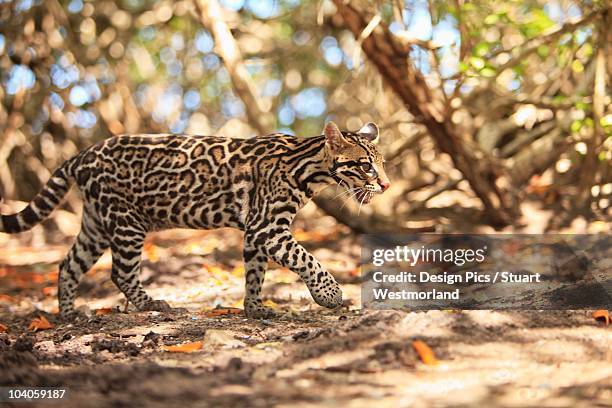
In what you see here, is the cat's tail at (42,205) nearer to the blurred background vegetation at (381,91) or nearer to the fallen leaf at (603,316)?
the blurred background vegetation at (381,91)

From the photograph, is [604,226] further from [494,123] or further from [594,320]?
[594,320]

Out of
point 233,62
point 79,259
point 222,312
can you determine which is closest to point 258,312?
point 222,312

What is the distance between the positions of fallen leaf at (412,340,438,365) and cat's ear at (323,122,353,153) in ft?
7.55

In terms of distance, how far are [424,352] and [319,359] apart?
0.66m

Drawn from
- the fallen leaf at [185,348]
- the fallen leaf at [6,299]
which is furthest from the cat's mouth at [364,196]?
A: the fallen leaf at [6,299]

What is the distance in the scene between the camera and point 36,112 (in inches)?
555

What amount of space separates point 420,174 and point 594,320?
22.0ft

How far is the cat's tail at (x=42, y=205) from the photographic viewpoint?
7.70m

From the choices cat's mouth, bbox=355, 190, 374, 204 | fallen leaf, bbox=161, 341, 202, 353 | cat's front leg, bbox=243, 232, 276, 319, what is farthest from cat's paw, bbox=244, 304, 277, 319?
fallen leaf, bbox=161, 341, 202, 353

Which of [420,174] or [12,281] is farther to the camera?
[420,174]

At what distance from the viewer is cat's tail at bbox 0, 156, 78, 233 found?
25.3 feet

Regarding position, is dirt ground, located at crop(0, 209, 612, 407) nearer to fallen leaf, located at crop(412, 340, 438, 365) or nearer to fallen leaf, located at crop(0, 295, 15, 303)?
fallen leaf, located at crop(412, 340, 438, 365)

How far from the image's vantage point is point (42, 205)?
7852 mm

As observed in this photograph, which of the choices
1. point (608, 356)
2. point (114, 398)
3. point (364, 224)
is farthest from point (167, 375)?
point (364, 224)
